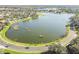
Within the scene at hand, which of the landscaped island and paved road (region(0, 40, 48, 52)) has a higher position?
the landscaped island

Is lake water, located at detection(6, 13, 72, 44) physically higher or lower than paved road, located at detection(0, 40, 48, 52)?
higher

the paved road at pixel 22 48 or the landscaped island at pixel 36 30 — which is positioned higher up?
the landscaped island at pixel 36 30

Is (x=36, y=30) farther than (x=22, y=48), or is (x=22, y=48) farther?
(x=36, y=30)

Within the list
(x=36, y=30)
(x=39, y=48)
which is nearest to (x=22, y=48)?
(x=39, y=48)

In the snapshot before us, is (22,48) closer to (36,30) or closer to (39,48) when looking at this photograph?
(39,48)

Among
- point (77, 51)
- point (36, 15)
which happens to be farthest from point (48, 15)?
point (77, 51)
